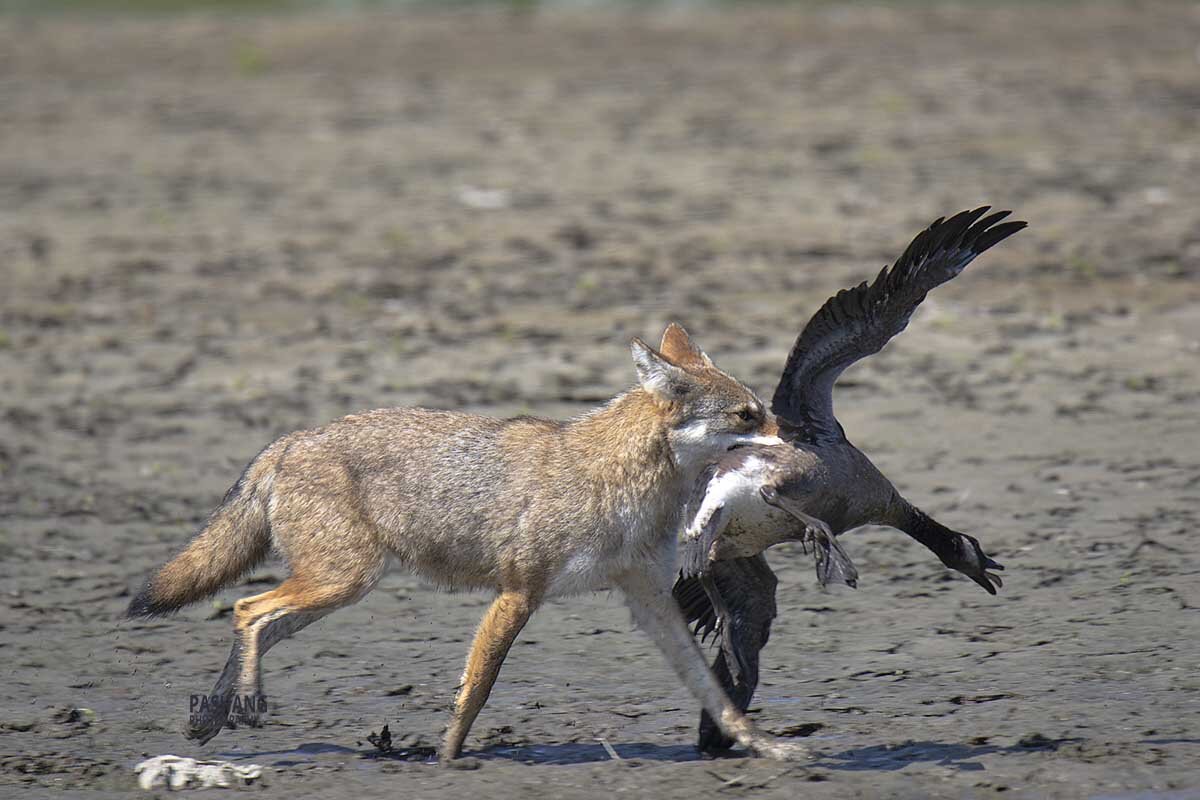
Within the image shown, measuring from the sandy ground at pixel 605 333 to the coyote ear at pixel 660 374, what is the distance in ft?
3.83

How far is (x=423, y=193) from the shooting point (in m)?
14.3

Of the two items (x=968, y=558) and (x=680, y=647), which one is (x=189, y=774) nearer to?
(x=680, y=647)

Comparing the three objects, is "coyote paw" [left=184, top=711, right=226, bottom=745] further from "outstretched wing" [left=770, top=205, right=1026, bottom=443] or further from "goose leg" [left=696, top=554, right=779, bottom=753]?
"outstretched wing" [left=770, top=205, right=1026, bottom=443]

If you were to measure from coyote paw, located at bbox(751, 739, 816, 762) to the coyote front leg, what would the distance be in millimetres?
14

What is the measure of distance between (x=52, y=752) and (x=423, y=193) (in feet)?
28.6

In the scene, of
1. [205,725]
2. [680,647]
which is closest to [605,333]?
[680,647]

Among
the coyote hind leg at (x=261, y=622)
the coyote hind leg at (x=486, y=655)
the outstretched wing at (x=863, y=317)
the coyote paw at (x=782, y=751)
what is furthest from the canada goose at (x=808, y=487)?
the coyote hind leg at (x=261, y=622)

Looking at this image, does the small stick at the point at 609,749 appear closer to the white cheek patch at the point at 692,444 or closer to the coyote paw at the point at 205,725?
the white cheek patch at the point at 692,444

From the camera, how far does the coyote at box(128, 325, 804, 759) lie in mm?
5812

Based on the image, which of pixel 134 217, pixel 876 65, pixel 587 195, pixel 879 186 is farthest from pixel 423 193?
pixel 876 65

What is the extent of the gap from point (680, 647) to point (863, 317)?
123 centimetres

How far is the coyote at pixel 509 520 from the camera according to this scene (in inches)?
229

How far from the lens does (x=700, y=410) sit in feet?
19.4

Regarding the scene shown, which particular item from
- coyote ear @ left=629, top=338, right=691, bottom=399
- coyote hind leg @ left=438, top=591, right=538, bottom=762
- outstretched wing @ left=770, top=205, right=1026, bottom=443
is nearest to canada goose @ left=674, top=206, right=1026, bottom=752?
outstretched wing @ left=770, top=205, right=1026, bottom=443
